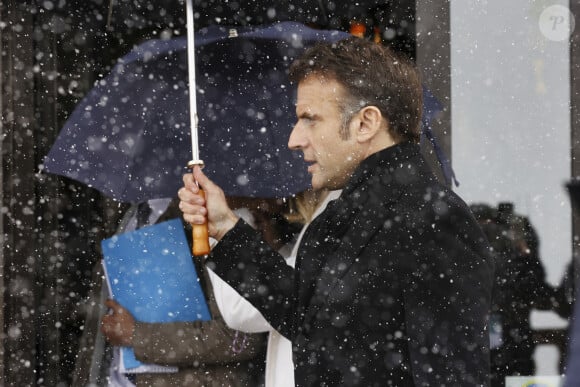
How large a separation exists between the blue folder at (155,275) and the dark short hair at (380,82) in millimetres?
1033

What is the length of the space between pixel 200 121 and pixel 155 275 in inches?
24.1

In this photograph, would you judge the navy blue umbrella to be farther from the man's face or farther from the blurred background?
the blurred background

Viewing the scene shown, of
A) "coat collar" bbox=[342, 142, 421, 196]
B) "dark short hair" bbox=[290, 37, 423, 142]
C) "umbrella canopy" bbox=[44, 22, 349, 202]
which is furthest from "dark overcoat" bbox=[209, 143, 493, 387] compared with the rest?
"umbrella canopy" bbox=[44, 22, 349, 202]

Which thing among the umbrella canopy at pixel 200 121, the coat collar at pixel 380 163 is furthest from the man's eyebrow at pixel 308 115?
the umbrella canopy at pixel 200 121

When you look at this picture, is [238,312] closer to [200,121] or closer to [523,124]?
[200,121]

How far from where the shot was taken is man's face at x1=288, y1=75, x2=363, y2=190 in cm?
217

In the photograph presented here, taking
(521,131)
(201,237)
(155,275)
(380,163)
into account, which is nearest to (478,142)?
(521,131)

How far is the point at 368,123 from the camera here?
2152 mm

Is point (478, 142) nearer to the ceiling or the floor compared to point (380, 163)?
nearer to the ceiling

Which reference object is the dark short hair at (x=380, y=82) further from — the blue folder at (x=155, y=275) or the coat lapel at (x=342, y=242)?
the blue folder at (x=155, y=275)

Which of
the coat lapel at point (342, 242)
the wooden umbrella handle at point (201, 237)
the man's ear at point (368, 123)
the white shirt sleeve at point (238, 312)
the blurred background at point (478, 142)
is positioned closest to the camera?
the coat lapel at point (342, 242)

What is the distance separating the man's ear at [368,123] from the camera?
2141mm

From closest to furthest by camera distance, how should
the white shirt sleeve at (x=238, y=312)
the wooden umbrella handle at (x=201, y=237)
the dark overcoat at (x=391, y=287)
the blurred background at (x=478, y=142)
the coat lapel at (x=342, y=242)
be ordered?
the dark overcoat at (x=391, y=287) → the coat lapel at (x=342, y=242) → the wooden umbrella handle at (x=201, y=237) → the white shirt sleeve at (x=238, y=312) → the blurred background at (x=478, y=142)

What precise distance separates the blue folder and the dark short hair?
103 cm
